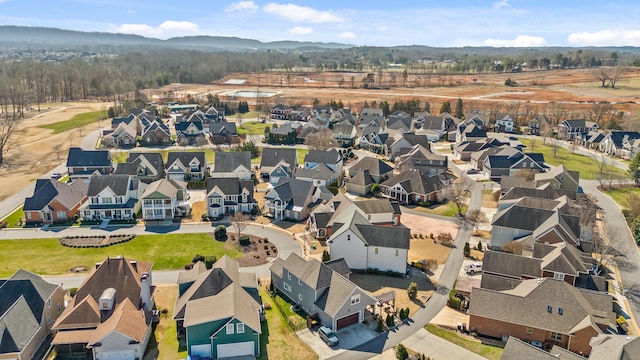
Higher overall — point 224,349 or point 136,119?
point 136,119

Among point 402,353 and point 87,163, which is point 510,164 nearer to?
point 402,353

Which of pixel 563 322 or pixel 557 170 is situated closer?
pixel 563 322


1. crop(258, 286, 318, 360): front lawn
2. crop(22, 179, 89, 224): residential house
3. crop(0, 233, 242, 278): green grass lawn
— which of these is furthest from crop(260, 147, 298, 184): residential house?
crop(258, 286, 318, 360): front lawn

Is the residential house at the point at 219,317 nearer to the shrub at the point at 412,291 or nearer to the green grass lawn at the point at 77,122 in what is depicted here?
the shrub at the point at 412,291

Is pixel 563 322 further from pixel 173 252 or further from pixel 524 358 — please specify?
pixel 173 252

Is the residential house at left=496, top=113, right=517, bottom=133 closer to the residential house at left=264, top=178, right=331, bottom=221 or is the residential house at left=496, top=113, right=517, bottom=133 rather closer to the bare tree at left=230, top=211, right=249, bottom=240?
the residential house at left=264, top=178, right=331, bottom=221

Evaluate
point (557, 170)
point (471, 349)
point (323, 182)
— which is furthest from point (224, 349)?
point (557, 170)

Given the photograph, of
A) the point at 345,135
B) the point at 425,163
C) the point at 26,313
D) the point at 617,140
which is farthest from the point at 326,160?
the point at 617,140
